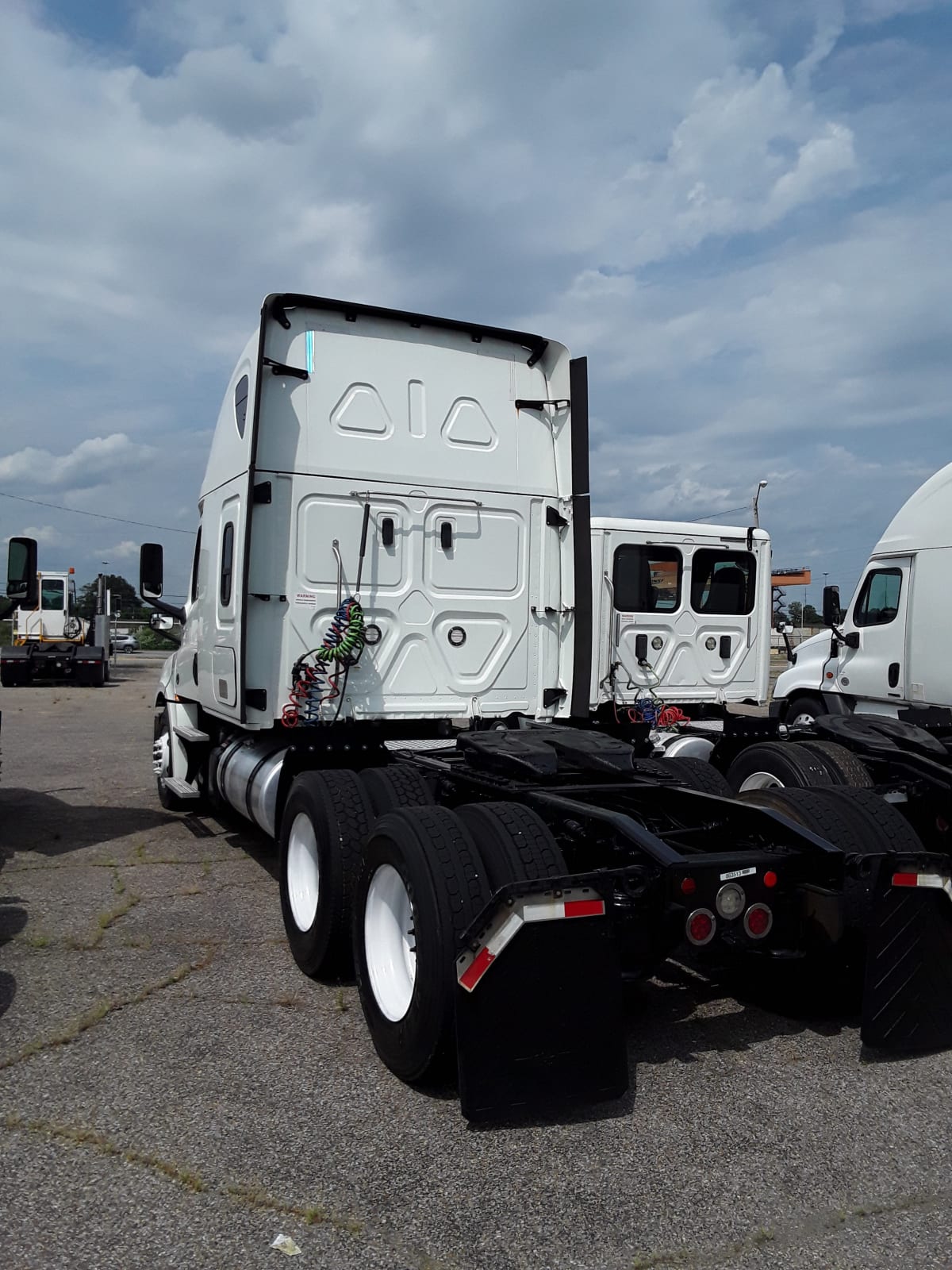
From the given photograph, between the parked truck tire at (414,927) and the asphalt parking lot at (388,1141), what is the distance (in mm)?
197

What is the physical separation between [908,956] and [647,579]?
5.69 m

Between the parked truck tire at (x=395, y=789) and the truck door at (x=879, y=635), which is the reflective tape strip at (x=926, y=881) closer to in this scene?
the parked truck tire at (x=395, y=789)

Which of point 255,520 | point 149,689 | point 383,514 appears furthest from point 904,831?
point 149,689

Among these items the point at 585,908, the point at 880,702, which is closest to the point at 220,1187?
the point at 585,908

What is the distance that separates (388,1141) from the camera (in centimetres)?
322

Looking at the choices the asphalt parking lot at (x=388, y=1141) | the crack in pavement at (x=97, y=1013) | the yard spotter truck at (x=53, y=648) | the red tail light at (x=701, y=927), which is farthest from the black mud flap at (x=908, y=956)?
the yard spotter truck at (x=53, y=648)

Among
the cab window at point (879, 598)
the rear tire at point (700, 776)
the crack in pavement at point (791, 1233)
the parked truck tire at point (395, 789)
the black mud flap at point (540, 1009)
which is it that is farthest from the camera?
the cab window at point (879, 598)

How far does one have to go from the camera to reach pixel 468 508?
6.54 metres

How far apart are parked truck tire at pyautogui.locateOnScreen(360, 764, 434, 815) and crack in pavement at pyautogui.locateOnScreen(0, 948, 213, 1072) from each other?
1.17m

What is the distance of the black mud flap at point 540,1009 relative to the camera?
10.3ft

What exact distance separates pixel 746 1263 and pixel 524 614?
4.48 metres

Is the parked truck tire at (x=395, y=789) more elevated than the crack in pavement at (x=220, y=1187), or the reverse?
the parked truck tire at (x=395, y=789)

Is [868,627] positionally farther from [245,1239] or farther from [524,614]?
[245,1239]

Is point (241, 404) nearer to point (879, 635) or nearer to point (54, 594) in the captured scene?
point (879, 635)
